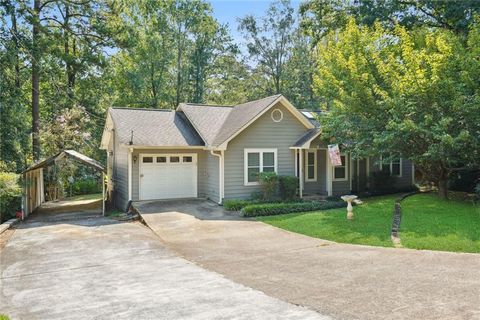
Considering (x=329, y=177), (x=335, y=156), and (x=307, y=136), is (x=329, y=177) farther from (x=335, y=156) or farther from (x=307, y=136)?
(x=307, y=136)

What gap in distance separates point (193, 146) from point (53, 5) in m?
16.5

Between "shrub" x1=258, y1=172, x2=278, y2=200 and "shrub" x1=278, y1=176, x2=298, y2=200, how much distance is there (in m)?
0.30

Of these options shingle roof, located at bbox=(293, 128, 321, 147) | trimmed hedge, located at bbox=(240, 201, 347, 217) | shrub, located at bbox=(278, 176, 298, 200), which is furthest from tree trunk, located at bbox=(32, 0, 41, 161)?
shingle roof, located at bbox=(293, 128, 321, 147)

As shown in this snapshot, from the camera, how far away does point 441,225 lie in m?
10.1

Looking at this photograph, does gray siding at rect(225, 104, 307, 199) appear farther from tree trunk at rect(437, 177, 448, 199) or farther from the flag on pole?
tree trunk at rect(437, 177, 448, 199)

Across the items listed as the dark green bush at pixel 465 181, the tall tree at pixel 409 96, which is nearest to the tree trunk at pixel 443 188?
the tall tree at pixel 409 96

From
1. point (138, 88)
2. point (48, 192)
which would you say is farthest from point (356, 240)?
point (138, 88)

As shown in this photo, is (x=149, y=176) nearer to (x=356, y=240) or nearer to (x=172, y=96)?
(x=356, y=240)

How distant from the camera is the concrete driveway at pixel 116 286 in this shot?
5.03 m

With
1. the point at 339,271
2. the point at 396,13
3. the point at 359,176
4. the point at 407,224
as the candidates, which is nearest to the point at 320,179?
the point at 359,176

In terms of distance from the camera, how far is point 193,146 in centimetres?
1594

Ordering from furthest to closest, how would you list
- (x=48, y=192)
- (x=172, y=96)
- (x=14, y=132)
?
(x=172, y=96), (x=48, y=192), (x=14, y=132)

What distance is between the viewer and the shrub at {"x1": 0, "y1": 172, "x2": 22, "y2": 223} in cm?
1267

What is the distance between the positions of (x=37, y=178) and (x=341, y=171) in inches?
574
